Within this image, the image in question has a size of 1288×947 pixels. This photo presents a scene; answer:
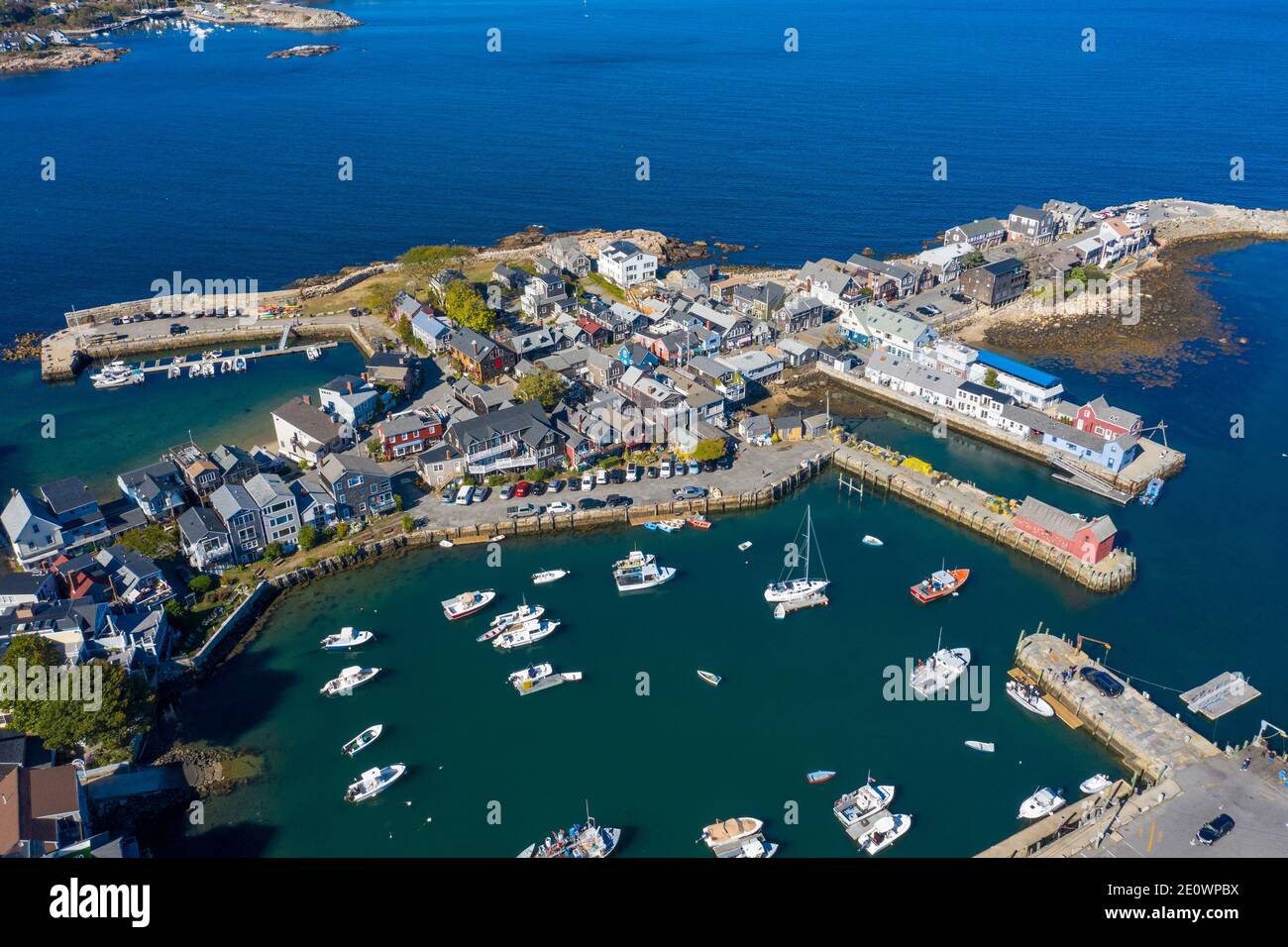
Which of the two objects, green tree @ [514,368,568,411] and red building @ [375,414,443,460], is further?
green tree @ [514,368,568,411]

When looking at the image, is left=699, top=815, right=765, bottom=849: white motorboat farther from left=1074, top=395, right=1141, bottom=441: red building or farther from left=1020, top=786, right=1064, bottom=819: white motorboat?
left=1074, top=395, right=1141, bottom=441: red building

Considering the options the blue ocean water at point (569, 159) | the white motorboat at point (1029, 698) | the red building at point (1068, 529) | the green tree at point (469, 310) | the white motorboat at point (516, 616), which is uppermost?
the blue ocean water at point (569, 159)

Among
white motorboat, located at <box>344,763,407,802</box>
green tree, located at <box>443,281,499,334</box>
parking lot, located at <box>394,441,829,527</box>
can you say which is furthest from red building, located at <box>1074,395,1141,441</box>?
white motorboat, located at <box>344,763,407,802</box>

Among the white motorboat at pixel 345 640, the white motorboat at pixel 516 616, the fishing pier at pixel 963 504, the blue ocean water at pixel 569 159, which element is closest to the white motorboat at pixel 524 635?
the white motorboat at pixel 516 616

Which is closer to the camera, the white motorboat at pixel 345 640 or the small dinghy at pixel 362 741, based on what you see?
the small dinghy at pixel 362 741

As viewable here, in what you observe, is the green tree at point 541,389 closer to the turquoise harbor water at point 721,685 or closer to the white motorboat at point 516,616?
the turquoise harbor water at point 721,685

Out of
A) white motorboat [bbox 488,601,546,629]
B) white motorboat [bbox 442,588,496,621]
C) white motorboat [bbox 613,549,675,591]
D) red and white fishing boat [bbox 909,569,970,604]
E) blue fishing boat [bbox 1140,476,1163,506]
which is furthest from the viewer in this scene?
blue fishing boat [bbox 1140,476,1163,506]
